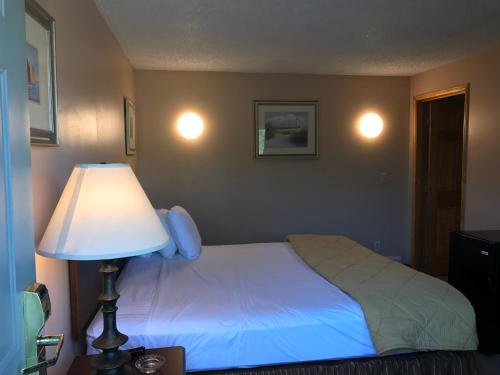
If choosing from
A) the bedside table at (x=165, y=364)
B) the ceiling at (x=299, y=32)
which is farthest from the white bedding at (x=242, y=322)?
the ceiling at (x=299, y=32)

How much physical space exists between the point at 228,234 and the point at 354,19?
2.54 metres

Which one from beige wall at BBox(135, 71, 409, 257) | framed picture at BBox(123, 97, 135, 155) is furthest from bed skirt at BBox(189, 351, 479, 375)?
beige wall at BBox(135, 71, 409, 257)

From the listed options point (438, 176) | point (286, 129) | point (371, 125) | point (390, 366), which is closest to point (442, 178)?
point (438, 176)

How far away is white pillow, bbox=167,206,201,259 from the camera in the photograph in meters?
2.84

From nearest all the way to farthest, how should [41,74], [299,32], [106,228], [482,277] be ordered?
[106,228], [41,74], [482,277], [299,32]

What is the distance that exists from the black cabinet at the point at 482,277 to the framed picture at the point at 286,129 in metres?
1.84

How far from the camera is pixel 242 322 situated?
1.90 metres

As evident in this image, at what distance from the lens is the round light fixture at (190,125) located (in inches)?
165

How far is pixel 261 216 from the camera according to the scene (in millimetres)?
4406

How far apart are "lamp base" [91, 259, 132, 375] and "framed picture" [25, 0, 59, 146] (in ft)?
1.68

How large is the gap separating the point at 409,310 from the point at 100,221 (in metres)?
1.60

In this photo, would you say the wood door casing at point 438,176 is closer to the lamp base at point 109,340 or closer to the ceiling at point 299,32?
the ceiling at point 299,32

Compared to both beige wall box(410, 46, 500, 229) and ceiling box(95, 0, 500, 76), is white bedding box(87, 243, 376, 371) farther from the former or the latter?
beige wall box(410, 46, 500, 229)

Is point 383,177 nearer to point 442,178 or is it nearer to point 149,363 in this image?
point 442,178
